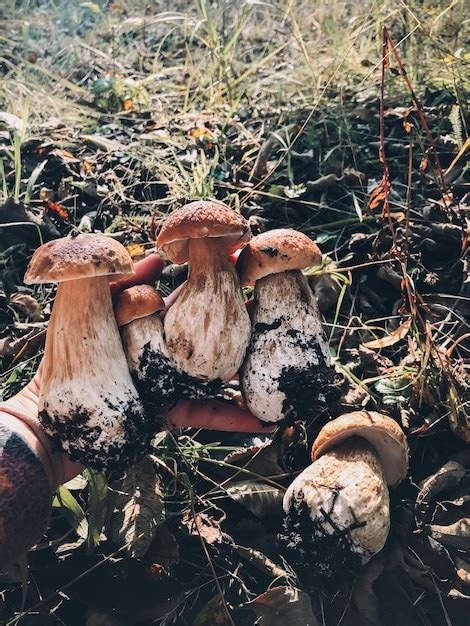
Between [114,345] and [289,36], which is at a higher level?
[289,36]

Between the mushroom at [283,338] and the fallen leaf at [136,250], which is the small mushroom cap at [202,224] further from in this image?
the fallen leaf at [136,250]

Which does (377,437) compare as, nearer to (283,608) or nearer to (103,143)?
(283,608)

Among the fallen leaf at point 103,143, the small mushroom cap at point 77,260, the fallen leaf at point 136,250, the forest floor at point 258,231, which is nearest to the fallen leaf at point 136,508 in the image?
the forest floor at point 258,231

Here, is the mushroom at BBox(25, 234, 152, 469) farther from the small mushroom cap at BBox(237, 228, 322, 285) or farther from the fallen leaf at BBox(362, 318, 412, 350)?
the fallen leaf at BBox(362, 318, 412, 350)

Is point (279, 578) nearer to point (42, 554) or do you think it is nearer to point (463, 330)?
point (42, 554)

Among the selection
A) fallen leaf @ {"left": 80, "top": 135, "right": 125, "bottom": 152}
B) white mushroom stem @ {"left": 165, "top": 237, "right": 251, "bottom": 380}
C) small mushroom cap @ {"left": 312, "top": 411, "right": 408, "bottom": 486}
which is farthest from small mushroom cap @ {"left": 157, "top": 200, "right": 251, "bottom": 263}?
fallen leaf @ {"left": 80, "top": 135, "right": 125, "bottom": 152}

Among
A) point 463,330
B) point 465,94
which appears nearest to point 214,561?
point 463,330

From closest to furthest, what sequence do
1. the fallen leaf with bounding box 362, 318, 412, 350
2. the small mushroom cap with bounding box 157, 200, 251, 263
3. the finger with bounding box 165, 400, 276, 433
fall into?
1. the small mushroom cap with bounding box 157, 200, 251, 263
2. the finger with bounding box 165, 400, 276, 433
3. the fallen leaf with bounding box 362, 318, 412, 350
